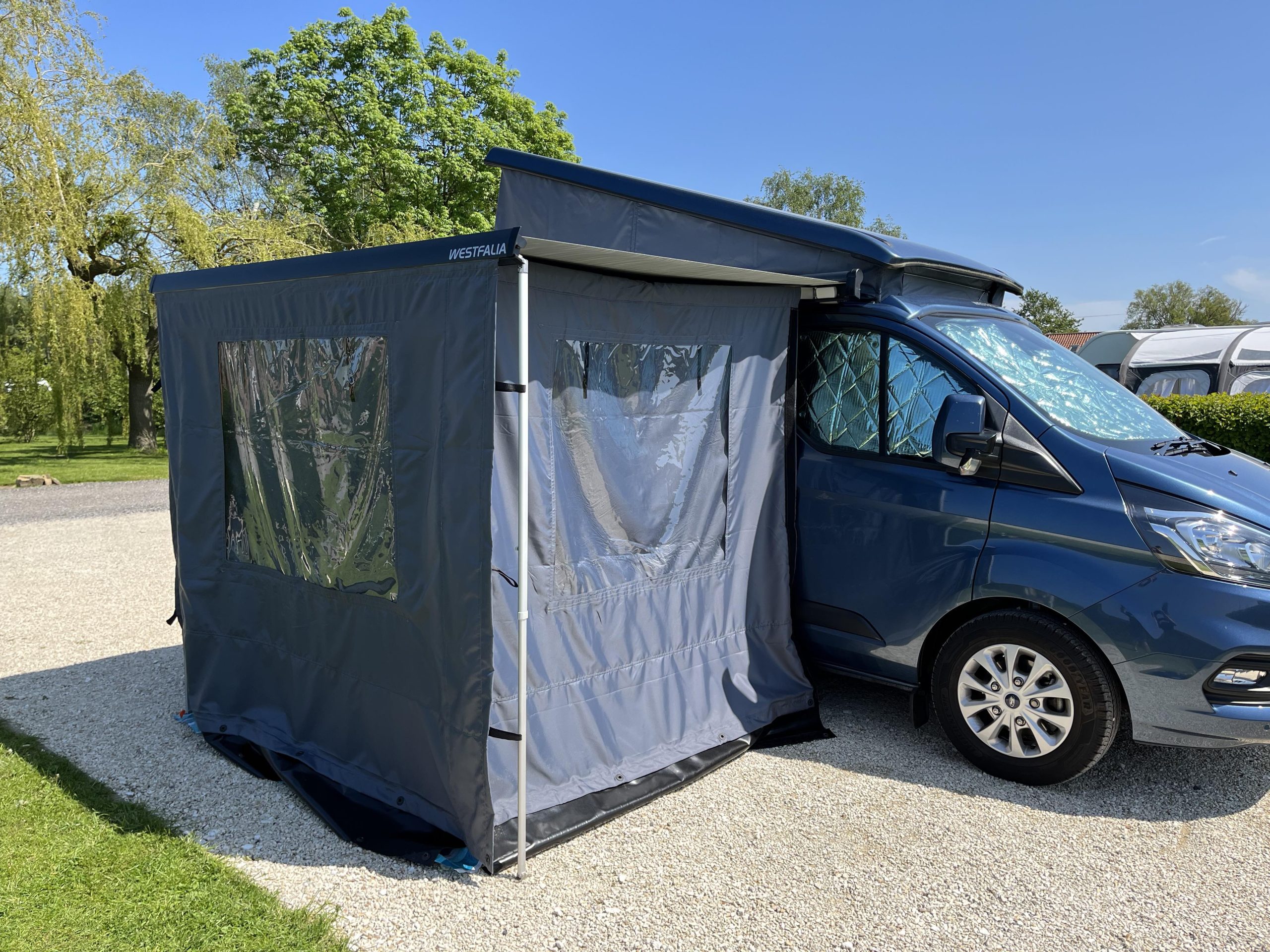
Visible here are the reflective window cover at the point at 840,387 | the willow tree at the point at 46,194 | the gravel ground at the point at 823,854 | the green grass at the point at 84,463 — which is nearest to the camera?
the gravel ground at the point at 823,854

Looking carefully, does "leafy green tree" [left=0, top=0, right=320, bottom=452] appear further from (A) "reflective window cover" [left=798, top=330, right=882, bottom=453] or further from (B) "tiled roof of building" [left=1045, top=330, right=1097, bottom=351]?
(B) "tiled roof of building" [left=1045, top=330, right=1097, bottom=351]

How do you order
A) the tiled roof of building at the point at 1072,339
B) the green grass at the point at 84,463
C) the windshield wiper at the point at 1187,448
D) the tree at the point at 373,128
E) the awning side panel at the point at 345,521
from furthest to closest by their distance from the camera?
the tiled roof of building at the point at 1072,339 → the tree at the point at 373,128 → the green grass at the point at 84,463 → the windshield wiper at the point at 1187,448 → the awning side panel at the point at 345,521

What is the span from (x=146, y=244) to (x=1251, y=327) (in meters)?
20.5

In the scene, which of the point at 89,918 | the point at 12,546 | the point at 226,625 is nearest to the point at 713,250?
the point at 226,625

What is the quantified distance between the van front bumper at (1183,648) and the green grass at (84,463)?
44.5ft

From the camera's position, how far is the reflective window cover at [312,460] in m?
3.63

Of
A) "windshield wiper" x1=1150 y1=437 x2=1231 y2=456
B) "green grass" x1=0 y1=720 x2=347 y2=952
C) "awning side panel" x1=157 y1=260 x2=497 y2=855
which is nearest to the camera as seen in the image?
"green grass" x1=0 y1=720 x2=347 y2=952

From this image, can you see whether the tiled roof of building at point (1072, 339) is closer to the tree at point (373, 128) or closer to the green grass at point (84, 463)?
the tree at point (373, 128)

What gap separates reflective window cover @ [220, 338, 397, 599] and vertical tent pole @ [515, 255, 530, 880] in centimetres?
67

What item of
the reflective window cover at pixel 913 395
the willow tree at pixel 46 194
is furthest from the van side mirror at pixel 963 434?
the willow tree at pixel 46 194

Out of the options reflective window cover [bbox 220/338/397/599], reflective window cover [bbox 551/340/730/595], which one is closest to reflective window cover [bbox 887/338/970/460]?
reflective window cover [bbox 551/340/730/595]

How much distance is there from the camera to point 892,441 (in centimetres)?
440

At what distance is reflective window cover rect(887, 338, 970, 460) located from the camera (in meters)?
4.29

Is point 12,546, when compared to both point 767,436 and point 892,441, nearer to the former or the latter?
point 767,436
